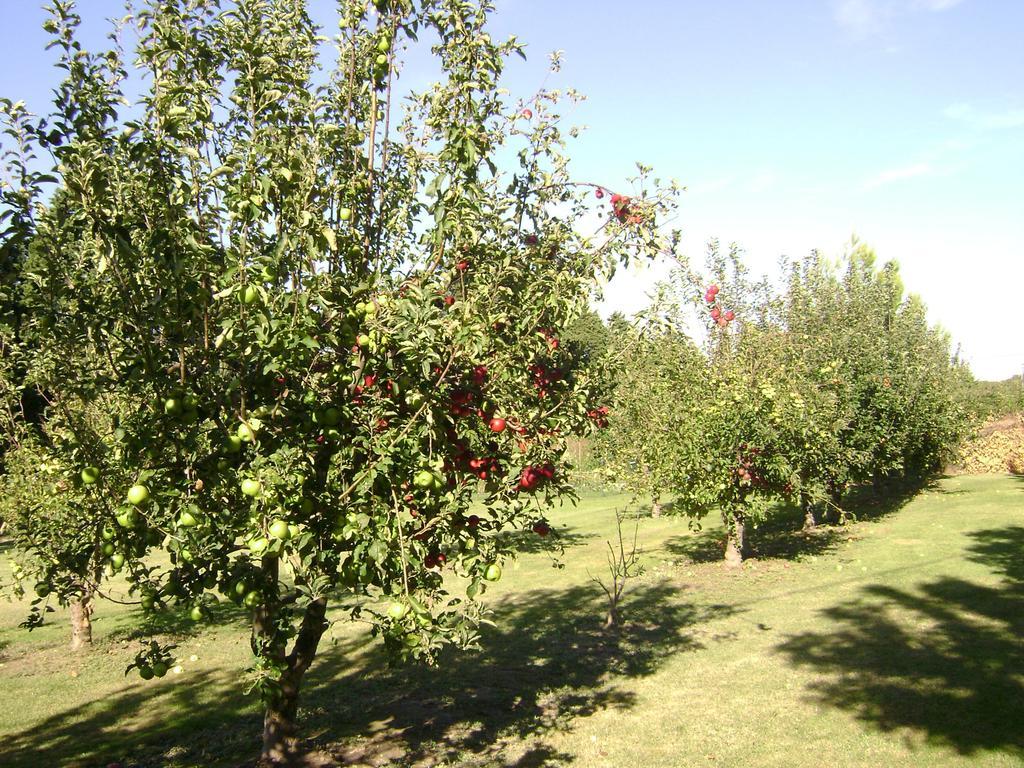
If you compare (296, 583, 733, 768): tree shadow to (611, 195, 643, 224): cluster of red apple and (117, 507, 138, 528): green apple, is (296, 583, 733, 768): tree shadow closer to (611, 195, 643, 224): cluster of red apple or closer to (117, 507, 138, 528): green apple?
(117, 507, 138, 528): green apple

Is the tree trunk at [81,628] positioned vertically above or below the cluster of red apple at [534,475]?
below

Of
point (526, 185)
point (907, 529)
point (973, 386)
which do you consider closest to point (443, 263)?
point (526, 185)

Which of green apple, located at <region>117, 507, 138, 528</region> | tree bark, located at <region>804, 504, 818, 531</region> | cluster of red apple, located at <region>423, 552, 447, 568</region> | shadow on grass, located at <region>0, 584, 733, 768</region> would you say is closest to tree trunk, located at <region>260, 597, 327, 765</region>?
shadow on grass, located at <region>0, 584, 733, 768</region>

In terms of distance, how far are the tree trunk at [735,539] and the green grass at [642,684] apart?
2.00ft

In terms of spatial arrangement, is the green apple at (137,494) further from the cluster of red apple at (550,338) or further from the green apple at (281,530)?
the cluster of red apple at (550,338)

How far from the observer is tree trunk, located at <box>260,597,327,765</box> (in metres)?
6.86

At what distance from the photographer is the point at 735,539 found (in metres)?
17.1

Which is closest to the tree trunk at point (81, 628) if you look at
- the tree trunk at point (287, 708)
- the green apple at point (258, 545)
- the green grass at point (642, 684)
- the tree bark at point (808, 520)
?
the green grass at point (642, 684)

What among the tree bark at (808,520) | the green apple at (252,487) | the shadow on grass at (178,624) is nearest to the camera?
the green apple at (252,487)

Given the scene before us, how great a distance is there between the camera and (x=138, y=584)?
211 inches

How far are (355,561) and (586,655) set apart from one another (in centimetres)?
796

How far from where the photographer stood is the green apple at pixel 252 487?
427 cm

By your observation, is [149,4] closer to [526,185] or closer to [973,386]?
[526,185]

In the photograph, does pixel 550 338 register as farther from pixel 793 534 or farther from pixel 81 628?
pixel 793 534
